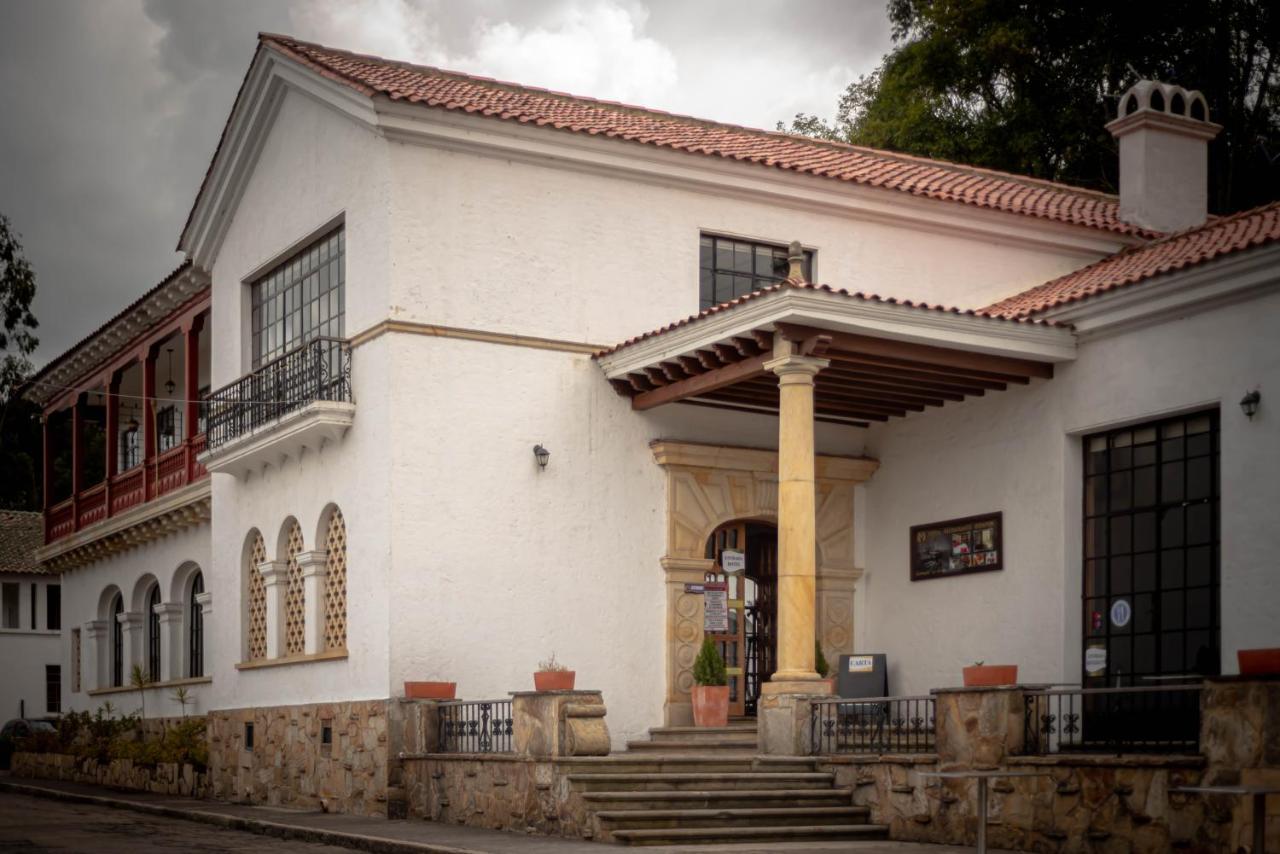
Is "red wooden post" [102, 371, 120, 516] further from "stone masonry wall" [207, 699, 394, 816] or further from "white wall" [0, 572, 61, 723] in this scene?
"white wall" [0, 572, 61, 723]

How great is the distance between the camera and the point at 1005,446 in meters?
18.0

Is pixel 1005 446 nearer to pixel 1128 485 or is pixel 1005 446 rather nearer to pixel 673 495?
pixel 1128 485

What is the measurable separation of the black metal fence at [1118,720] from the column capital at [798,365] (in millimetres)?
3872

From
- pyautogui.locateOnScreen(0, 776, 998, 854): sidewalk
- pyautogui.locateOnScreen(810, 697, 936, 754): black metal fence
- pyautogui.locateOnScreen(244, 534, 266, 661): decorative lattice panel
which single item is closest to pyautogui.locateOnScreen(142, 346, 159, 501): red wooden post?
pyautogui.locateOnScreen(244, 534, 266, 661): decorative lattice panel

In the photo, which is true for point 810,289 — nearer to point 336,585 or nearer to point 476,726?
point 476,726

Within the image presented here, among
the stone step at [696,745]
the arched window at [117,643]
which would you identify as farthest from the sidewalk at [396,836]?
the arched window at [117,643]

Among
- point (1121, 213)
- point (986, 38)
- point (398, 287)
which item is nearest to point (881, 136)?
point (986, 38)

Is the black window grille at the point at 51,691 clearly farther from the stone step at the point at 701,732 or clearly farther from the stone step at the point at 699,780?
the stone step at the point at 699,780

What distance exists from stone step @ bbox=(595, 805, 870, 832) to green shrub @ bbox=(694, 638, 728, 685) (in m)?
3.45

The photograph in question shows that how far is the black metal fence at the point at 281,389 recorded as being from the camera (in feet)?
61.6

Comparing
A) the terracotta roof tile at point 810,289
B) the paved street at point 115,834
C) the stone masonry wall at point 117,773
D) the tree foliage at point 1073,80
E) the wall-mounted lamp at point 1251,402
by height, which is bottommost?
the stone masonry wall at point 117,773

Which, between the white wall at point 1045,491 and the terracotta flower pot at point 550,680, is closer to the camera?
the white wall at point 1045,491

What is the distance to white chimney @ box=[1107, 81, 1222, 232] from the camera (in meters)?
22.6

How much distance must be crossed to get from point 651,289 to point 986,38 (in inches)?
667
